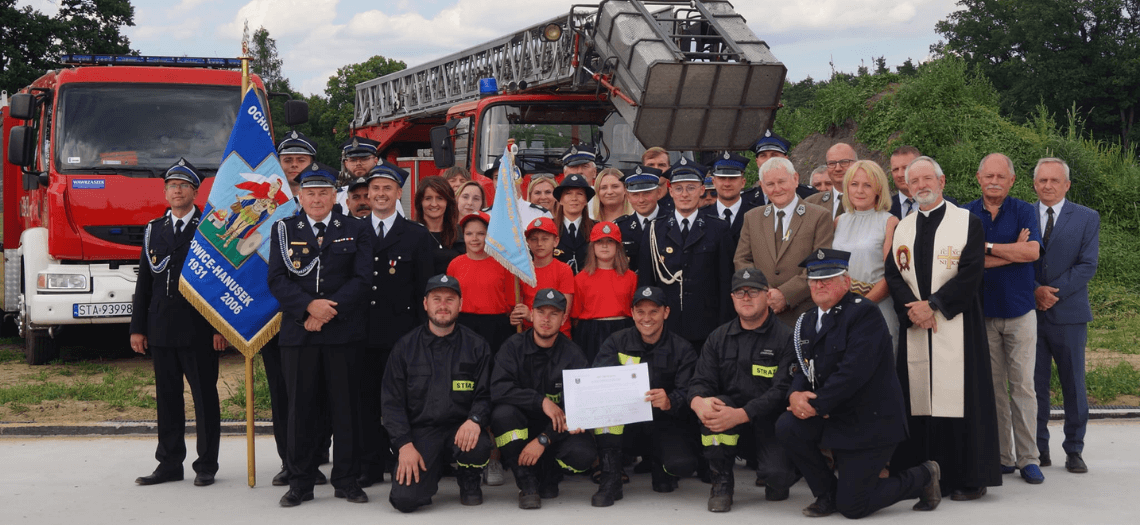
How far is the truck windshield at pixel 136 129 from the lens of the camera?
34.8ft

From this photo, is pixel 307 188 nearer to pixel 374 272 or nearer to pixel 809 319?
pixel 374 272

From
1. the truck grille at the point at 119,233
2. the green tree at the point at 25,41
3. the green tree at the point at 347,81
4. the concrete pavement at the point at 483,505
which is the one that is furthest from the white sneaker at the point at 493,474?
the green tree at the point at 347,81

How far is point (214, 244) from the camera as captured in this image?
6453 mm

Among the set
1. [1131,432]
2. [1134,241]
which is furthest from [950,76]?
[1131,432]

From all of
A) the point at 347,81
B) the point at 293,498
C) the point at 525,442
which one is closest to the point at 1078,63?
the point at 347,81

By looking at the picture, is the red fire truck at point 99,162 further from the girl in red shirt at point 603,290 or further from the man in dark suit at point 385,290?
the girl in red shirt at point 603,290

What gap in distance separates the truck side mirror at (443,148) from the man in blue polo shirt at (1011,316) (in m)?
6.18

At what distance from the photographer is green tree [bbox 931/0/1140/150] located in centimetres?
4397

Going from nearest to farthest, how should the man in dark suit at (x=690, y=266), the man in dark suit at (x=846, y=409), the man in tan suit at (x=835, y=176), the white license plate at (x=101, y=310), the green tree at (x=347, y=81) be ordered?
1. the man in dark suit at (x=846, y=409)
2. the man in dark suit at (x=690, y=266)
3. the man in tan suit at (x=835, y=176)
4. the white license plate at (x=101, y=310)
5. the green tree at (x=347, y=81)

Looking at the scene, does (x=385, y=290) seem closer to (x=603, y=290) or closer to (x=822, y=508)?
(x=603, y=290)

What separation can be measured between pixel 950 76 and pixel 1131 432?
35.9 ft

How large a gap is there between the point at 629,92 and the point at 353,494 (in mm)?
5715

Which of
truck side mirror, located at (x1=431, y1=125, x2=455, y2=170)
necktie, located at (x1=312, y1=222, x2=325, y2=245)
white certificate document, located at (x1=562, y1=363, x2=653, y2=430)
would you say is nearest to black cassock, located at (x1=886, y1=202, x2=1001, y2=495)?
white certificate document, located at (x1=562, y1=363, x2=653, y2=430)

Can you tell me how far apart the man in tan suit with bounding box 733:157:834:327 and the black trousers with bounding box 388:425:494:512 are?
2100mm
